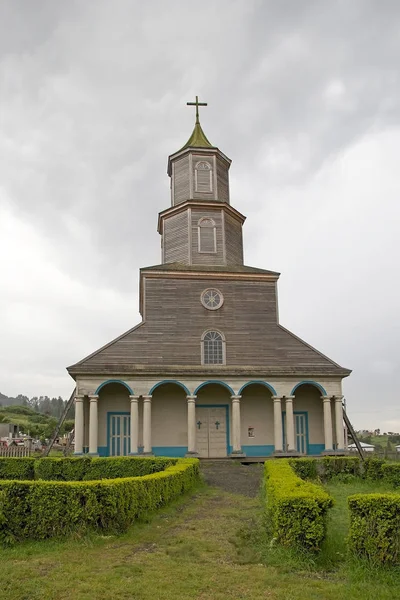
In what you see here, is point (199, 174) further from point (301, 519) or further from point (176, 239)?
point (301, 519)

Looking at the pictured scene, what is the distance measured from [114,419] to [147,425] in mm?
2295

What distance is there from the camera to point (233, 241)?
32438 millimetres

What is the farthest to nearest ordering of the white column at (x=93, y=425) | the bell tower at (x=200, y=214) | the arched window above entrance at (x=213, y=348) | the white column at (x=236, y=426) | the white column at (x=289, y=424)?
the bell tower at (x=200, y=214) < the arched window above entrance at (x=213, y=348) < the white column at (x=289, y=424) < the white column at (x=236, y=426) < the white column at (x=93, y=425)

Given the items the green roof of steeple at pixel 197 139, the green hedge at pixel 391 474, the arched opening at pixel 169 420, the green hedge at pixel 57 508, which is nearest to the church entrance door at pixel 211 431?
the arched opening at pixel 169 420

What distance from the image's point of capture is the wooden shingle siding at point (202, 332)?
28.0 metres

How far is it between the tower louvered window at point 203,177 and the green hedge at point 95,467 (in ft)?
58.1

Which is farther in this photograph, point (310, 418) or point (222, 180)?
point (222, 180)

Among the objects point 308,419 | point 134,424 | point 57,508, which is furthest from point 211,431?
point 57,508

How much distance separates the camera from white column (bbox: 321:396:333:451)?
1094 inches

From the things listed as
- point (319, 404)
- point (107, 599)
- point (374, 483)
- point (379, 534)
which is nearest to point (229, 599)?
point (107, 599)

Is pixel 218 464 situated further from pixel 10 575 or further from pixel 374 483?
pixel 10 575

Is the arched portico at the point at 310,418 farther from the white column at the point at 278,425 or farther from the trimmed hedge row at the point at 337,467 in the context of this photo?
the trimmed hedge row at the point at 337,467

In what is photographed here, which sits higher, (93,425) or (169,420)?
(169,420)

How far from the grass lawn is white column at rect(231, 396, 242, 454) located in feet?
53.9
